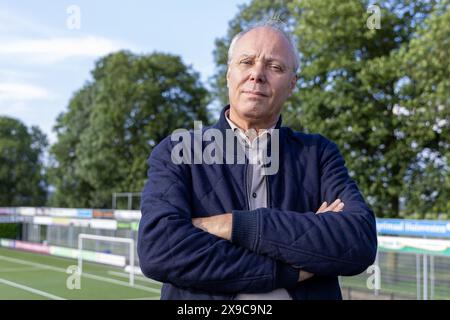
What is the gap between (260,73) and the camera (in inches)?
88.0

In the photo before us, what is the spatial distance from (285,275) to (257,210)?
25cm

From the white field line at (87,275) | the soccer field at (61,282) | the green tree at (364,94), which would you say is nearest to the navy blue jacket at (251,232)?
the soccer field at (61,282)

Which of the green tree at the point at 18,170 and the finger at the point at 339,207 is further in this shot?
the green tree at the point at 18,170

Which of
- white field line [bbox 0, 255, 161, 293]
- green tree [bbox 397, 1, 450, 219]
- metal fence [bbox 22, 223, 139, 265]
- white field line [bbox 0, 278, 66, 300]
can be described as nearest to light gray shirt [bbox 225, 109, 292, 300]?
white field line [bbox 0, 278, 66, 300]

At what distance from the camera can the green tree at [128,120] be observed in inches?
1486

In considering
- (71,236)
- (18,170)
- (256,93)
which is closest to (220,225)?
(256,93)

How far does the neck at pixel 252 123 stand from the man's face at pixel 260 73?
0.02m

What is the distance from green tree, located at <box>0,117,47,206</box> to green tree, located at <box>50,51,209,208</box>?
1297cm

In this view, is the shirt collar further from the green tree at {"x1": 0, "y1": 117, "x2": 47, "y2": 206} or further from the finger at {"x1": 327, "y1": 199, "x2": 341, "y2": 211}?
the green tree at {"x1": 0, "y1": 117, "x2": 47, "y2": 206}

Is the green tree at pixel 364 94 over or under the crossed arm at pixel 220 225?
over

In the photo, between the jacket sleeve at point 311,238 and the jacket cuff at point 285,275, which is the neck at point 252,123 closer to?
the jacket sleeve at point 311,238

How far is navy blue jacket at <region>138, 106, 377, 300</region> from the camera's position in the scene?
2018mm
